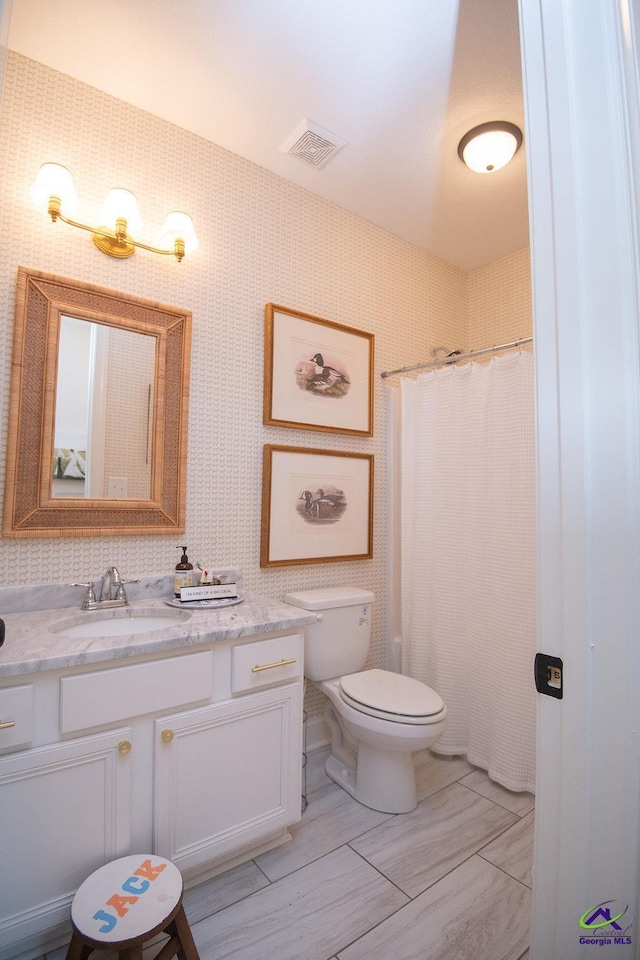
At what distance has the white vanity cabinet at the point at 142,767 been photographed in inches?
45.1

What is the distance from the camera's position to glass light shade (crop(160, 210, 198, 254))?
1.82m

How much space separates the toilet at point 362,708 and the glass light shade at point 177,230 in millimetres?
1533

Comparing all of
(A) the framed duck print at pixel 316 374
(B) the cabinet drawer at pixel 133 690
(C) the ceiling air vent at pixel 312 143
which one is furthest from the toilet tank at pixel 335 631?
(C) the ceiling air vent at pixel 312 143

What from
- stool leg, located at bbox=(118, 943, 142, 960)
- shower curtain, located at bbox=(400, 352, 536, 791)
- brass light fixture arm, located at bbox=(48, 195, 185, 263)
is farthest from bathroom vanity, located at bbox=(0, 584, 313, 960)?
brass light fixture arm, located at bbox=(48, 195, 185, 263)

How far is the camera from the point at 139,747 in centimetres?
131

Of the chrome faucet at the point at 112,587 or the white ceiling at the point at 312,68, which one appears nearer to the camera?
the white ceiling at the point at 312,68

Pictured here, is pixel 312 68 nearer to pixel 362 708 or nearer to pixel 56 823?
pixel 362 708

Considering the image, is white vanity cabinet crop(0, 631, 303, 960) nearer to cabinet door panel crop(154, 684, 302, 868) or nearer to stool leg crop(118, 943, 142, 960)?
cabinet door panel crop(154, 684, 302, 868)

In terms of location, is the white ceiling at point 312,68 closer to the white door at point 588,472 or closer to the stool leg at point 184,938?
the white door at point 588,472

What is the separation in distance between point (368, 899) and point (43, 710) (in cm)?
112

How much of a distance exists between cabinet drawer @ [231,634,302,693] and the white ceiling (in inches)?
Answer: 78.1

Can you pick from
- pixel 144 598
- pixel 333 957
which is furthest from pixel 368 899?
pixel 144 598

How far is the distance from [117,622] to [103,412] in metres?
0.76

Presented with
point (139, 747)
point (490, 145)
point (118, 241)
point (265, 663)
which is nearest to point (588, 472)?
point (265, 663)
